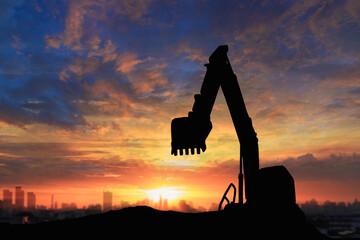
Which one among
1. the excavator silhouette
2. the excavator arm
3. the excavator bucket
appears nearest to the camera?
the excavator silhouette

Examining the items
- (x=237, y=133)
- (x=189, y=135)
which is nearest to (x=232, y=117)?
(x=237, y=133)

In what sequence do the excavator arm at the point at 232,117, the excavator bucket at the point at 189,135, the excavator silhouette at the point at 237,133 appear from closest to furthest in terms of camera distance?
the excavator silhouette at the point at 237,133 < the excavator arm at the point at 232,117 < the excavator bucket at the point at 189,135

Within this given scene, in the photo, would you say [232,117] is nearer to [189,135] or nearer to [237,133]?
[237,133]

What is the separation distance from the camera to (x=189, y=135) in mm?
10578

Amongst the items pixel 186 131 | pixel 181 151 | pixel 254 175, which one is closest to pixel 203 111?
pixel 186 131

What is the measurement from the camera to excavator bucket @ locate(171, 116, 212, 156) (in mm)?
10523

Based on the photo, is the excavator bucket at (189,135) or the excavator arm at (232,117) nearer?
the excavator arm at (232,117)

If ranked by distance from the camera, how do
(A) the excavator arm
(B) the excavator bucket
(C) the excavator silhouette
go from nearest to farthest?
(C) the excavator silhouette → (A) the excavator arm → (B) the excavator bucket

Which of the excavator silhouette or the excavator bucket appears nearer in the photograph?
the excavator silhouette

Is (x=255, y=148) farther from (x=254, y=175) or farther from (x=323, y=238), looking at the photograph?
(x=323, y=238)

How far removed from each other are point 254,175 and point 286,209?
1.93 meters

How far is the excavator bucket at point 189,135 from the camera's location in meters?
10.5

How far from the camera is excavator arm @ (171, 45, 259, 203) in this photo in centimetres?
952

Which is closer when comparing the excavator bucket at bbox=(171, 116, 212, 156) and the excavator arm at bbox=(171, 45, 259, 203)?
the excavator arm at bbox=(171, 45, 259, 203)
